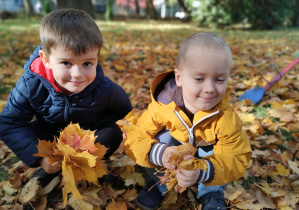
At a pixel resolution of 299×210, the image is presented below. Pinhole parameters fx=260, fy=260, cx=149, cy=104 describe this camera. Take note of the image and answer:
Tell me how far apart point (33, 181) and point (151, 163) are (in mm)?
813

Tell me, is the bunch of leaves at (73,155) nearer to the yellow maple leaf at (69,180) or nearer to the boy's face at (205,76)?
the yellow maple leaf at (69,180)

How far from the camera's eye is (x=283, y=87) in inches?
129

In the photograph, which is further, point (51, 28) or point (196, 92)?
point (51, 28)

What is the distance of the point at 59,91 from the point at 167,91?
0.67 meters

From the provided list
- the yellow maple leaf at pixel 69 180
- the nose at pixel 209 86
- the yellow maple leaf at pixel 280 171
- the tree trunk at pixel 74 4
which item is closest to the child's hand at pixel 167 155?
the nose at pixel 209 86

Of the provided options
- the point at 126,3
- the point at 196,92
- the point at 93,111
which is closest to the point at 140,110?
the point at 93,111

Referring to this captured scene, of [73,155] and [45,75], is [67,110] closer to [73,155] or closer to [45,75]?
[45,75]

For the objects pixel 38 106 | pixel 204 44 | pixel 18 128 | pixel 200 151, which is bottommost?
pixel 200 151

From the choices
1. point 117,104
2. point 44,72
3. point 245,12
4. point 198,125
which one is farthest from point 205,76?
point 245,12

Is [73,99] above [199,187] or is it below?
above

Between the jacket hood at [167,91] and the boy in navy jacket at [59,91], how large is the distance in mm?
316

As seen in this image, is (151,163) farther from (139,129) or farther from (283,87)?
(283,87)

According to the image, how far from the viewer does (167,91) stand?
5.41 feet

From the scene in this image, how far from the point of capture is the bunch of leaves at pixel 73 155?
135 centimetres
